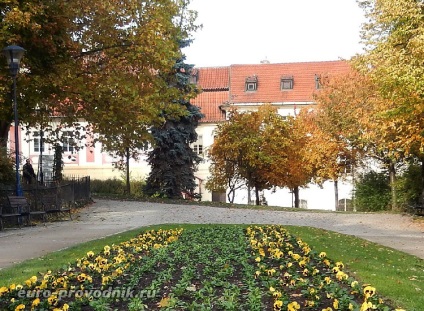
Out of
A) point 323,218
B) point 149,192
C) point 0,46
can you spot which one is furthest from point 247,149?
point 0,46

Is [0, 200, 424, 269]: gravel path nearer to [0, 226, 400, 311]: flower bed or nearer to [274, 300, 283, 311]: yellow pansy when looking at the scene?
[0, 226, 400, 311]: flower bed

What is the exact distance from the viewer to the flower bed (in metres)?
5.99

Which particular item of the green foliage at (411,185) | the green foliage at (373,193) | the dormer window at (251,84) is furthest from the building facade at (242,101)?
the green foliage at (411,185)

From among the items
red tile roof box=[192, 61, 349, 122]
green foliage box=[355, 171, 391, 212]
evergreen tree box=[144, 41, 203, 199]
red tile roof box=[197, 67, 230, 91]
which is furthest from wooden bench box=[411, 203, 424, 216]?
red tile roof box=[197, 67, 230, 91]

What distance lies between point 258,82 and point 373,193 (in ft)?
89.0

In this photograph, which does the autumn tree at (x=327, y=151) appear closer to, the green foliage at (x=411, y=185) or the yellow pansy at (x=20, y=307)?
the green foliage at (x=411, y=185)

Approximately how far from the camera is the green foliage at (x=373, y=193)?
30.6 m

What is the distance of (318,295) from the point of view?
6469 millimetres

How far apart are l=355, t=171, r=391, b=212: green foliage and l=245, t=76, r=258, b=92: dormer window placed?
2548 cm

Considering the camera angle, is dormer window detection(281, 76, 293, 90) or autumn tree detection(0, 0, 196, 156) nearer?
autumn tree detection(0, 0, 196, 156)

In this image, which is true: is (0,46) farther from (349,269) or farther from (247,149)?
(247,149)

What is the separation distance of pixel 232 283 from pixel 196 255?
2450 millimetres

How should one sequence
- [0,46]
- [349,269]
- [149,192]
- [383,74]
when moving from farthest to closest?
[149,192] → [383,74] → [0,46] → [349,269]

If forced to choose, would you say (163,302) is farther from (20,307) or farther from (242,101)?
(242,101)
